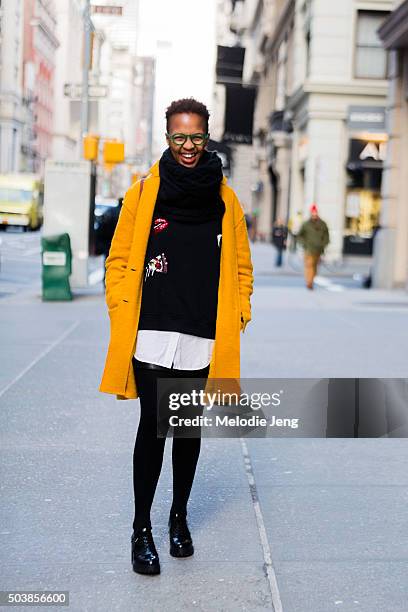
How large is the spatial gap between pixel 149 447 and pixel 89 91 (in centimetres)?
1804

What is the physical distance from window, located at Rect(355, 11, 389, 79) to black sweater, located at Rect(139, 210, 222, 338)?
102 ft

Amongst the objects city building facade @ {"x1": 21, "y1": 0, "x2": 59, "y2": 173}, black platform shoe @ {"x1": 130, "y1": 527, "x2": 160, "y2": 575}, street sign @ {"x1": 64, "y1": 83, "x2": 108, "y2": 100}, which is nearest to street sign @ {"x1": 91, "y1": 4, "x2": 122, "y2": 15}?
street sign @ {"x1": 64, "y1": 83, "x2": 108, "y2": 100}

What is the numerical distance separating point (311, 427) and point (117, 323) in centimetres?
268

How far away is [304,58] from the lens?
38.6 meters

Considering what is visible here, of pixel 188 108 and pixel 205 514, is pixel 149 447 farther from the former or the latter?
pixel 188 108

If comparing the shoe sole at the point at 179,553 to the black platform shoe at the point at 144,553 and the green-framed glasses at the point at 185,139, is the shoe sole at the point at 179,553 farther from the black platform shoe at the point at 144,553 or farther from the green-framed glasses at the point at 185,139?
the green-framed glasses at the point at 185,139

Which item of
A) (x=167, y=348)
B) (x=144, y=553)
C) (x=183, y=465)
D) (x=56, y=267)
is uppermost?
(x=167, y=348)

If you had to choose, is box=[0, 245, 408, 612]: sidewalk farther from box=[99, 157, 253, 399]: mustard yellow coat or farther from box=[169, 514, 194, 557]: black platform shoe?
box=[99, 157, 253, 399]: mustard yellow coat

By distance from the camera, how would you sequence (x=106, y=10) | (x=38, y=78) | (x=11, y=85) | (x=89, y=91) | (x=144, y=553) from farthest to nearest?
(x=38, y=78)
(x=11, y=85)
(x=89, y=91)
(x=106, y=10)
(x=144, y=553)

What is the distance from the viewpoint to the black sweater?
424 centimetres

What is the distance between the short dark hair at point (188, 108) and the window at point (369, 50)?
30902 millimetres

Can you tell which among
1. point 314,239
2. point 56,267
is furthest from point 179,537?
point 314,239

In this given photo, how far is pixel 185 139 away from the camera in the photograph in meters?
4.20

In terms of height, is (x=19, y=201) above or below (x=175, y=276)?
below
